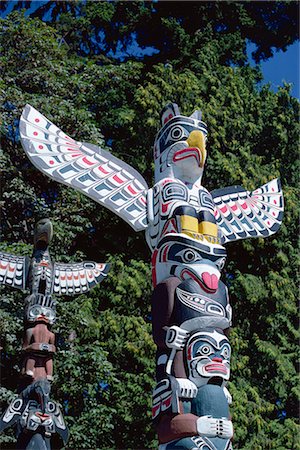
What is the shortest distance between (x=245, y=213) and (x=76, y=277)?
207 cm

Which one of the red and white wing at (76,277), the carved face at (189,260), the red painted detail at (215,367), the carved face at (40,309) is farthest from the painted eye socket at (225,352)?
the red and white wing at (76,277)

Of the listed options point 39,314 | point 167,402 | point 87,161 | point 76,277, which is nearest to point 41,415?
point 39,314

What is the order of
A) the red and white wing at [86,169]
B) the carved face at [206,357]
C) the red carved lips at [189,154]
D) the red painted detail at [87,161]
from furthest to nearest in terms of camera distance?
1. the red painted detail at [87,161]
2. the red carved lips at [189,154]
3. the red and white wing at [86,169]
4. the carved face at [206,357]

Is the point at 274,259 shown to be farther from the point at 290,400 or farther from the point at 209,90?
the point at 209,90

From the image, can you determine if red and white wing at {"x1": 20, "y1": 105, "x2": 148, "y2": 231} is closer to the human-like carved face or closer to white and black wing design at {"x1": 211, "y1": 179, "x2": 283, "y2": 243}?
white and black wing design at {"x1": 211, "y1": 179, "x2": 283, "y2": 243}

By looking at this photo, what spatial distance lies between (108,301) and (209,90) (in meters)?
4.33

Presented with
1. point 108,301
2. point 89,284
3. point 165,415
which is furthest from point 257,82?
point 165,415

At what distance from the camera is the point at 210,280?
20.7 ft

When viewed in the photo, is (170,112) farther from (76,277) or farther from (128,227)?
(128,227)

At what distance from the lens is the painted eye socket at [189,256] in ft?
21.1

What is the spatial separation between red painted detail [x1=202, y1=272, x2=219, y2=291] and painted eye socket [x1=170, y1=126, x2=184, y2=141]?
5.32 feet

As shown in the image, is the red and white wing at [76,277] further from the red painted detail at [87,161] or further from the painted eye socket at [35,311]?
the red painted detail at [87,161]

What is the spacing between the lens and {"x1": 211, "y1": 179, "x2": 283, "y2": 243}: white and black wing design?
25.8 feet

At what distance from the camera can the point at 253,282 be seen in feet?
39.2
